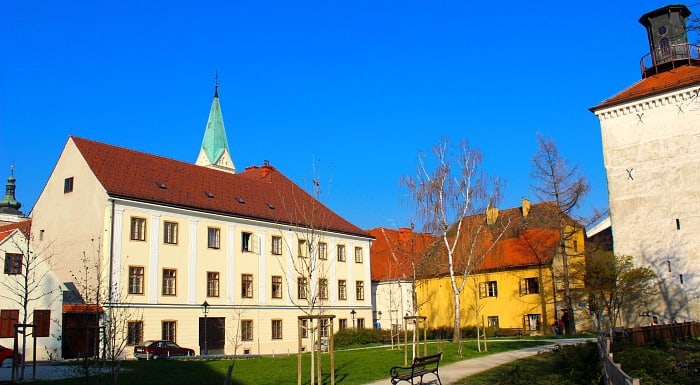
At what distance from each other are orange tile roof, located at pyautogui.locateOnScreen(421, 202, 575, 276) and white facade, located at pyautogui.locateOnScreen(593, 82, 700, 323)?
322 inches

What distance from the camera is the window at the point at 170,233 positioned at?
37.0m

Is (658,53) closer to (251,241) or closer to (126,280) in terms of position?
(251,241)

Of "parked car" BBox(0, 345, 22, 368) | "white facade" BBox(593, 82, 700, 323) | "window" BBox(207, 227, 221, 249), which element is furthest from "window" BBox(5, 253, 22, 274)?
"white facade" BBox(593, 82, 700, 323)

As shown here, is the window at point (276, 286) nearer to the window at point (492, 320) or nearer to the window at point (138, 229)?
the window at point (138, 229)

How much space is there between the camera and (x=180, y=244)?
37531mm

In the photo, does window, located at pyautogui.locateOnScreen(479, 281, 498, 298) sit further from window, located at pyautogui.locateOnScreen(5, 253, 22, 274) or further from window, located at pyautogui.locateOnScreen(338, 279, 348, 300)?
window, located at pyautogui.locateOnScreen(5, 253, 22, 274)

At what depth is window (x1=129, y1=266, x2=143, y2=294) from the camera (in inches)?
1364

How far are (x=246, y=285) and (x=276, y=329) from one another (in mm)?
3823

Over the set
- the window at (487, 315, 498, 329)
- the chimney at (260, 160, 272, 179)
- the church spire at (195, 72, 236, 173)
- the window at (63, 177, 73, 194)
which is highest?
the church spire at (195, 72, 236, 173)

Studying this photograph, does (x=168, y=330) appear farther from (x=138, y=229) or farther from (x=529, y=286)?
(x=529, y=286)

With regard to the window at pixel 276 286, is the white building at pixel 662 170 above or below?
above

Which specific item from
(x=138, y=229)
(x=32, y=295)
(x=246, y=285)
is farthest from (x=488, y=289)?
(x=32, y=295)

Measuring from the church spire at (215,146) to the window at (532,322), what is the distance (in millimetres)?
32583

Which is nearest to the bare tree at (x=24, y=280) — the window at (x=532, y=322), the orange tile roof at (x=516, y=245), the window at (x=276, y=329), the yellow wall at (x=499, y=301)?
the window at (x=276, y=329)
